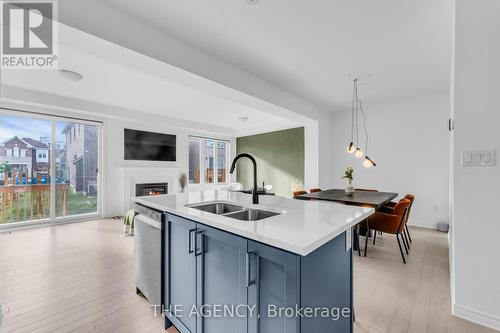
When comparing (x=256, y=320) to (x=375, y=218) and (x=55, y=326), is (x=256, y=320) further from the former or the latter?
(x=375, y=218)

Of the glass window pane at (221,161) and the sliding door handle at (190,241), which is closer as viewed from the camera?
the sliding door handle at (190,241)

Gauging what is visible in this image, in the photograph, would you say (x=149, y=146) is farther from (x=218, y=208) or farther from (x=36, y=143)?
(x=218, y=208)

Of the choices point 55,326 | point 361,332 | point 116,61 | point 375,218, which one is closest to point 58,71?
point 116,61

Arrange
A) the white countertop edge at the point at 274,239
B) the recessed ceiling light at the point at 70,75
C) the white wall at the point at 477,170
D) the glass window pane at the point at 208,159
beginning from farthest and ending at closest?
1. the glass window pane at the point at 208,159
2. the recessed ceiling light at the point at 70,75
3. the white wall at the point at 477,170
4. the white countertop edge at the point at 274,239

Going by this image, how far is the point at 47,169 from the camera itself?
14.7 ft

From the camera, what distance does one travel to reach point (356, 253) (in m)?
3.08

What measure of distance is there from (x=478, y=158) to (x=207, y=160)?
262 inches

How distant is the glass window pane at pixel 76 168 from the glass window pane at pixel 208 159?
10.2 feet

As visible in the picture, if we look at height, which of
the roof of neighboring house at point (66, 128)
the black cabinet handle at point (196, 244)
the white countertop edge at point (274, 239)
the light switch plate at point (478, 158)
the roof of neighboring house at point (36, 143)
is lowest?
the black cabinet handle at point (196, 244)

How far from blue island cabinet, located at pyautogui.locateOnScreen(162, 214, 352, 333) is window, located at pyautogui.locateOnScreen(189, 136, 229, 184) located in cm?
561

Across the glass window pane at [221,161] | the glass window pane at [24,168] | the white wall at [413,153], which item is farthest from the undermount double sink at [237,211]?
the glass window pane at [221,161]

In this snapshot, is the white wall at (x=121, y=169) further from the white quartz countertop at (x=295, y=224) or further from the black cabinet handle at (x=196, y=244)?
the black cabinet handle at (x=196, y=244)

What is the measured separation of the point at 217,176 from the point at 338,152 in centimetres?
415

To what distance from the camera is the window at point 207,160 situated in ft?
23.2
